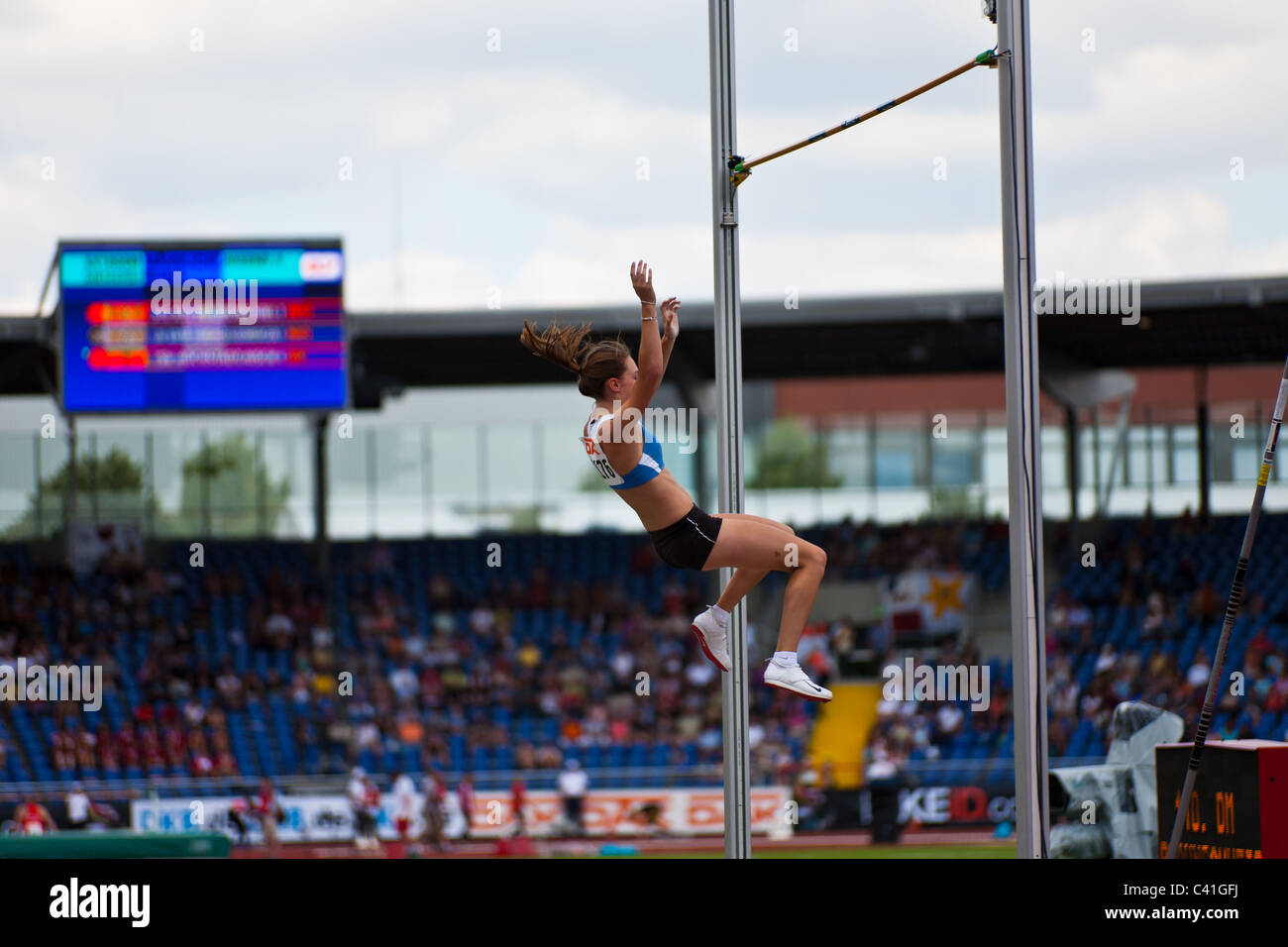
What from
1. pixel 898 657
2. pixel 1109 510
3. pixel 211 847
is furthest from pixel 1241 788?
pixel 1109 510

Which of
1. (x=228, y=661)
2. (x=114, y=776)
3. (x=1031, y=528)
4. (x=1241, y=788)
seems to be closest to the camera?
(x=1031, y=528)

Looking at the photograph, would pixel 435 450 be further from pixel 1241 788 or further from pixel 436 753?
pixel 1241 788

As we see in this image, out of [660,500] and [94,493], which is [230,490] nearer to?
[94,493]

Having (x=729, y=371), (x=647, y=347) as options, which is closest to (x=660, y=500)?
(x=647, y=347)

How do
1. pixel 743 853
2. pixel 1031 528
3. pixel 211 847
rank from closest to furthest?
1. pixel 1031 528
2. pixel 743 853
3. pixel 211 847

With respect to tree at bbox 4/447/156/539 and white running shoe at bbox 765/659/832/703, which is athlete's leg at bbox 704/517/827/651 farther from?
tree at bbox 4/447/156/539

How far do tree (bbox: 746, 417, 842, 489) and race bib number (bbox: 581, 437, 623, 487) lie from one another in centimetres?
2484

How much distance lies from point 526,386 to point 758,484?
21.5ft

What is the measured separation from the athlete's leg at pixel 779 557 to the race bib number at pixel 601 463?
0.44 meters

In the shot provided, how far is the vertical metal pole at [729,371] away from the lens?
20.8 ft

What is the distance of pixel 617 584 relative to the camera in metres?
24.9

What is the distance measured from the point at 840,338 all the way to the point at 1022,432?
17.2 meters

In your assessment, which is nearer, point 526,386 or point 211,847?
point 211,847

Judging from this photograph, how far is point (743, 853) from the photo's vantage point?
6422mm
